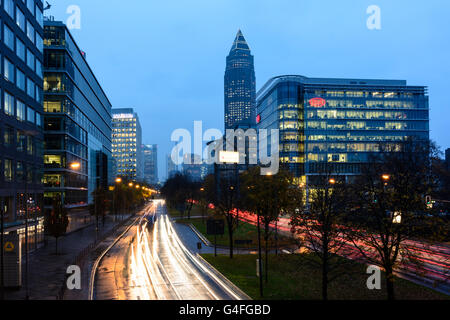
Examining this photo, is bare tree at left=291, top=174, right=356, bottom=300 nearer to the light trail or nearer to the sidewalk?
the light trail

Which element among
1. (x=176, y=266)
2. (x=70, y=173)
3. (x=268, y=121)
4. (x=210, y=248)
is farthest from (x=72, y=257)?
(x=268, y=121)

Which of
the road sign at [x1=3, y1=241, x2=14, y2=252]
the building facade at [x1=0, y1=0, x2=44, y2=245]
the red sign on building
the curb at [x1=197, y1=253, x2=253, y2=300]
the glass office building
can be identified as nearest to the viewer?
the curb at [x1=197, y1=253, x2=253, y2=300]

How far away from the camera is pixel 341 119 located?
13638 cm

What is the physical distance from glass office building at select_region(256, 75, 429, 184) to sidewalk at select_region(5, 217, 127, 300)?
Result: 322 feet

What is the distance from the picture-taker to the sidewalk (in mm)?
22920

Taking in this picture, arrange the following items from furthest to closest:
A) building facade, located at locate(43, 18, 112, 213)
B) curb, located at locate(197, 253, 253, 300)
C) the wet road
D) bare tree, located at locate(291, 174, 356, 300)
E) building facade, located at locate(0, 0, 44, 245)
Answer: building facade, located at locate(43, 18, 112, 213), building facade, located at locate(0, 0, 44, 245), the wet road, curb, located at locate(197, 253, 253, 300), bare tree, located at locate(291, 174, 356, 300)

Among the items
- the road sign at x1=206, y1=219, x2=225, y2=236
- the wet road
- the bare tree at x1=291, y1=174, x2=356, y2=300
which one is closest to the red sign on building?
the wet road

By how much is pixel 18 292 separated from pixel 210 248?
78.7 ft

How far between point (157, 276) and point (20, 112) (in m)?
30.9

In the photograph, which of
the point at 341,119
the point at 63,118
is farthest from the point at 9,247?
the point at 341,119

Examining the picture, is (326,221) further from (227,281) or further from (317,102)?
(317,102)

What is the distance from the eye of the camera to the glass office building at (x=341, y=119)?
13350 cm

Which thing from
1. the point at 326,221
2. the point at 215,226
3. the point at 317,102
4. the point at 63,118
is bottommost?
the point at 215,226

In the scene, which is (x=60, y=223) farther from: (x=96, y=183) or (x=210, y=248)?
(x=96, y=183)
